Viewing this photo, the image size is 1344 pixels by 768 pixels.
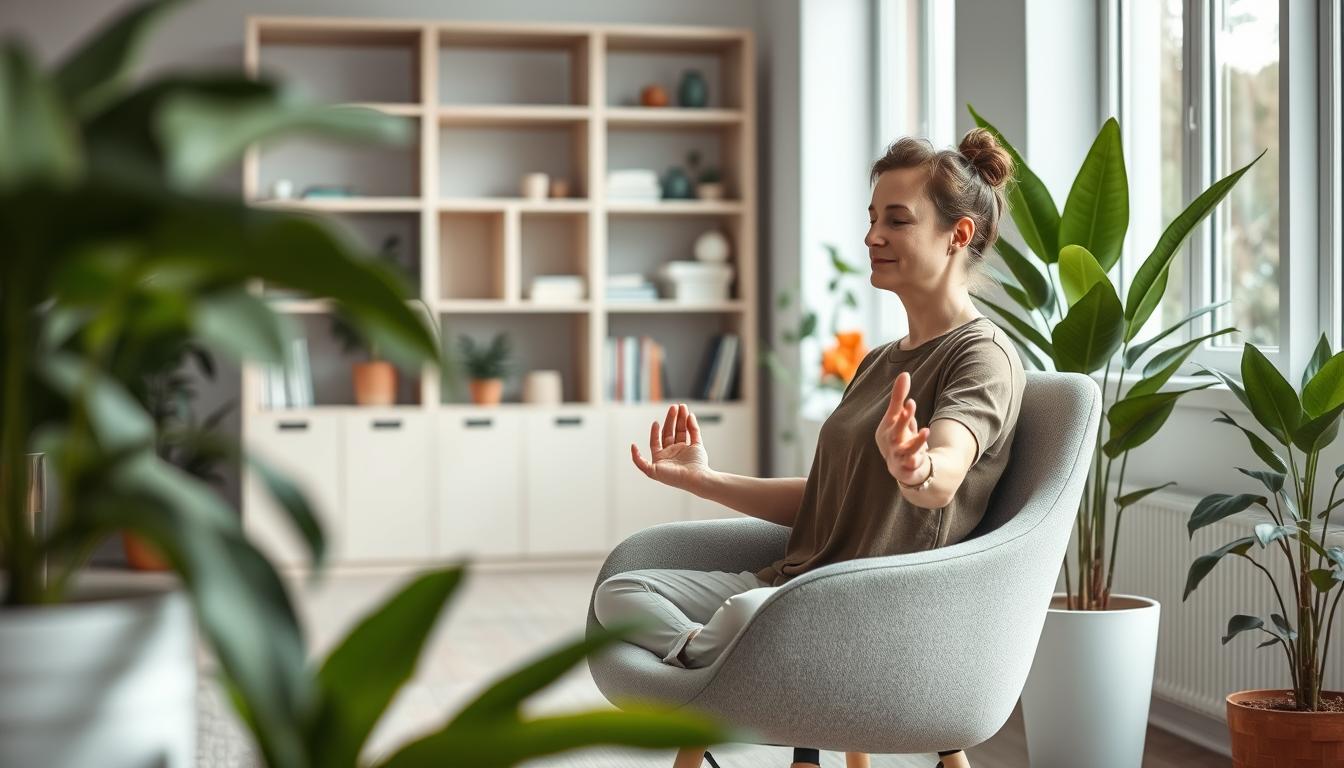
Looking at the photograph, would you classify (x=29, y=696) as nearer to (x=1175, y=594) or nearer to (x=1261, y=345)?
(x=1175, y=594)

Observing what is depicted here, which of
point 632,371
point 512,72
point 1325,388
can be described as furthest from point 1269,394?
point 512,72

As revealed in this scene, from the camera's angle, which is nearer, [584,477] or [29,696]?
[29,696]

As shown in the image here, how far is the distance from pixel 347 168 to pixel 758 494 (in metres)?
3.85

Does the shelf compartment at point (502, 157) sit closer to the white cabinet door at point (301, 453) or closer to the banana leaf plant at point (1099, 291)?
the white cabinet door at point (301, 453)

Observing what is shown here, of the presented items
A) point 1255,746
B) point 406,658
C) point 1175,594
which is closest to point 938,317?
point 1255,746

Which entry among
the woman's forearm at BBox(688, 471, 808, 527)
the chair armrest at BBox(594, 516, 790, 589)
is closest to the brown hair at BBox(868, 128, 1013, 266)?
the woman's forearm at BBox(688, 471, 808, 527)

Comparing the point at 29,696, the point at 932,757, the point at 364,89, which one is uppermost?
the point at 364,89

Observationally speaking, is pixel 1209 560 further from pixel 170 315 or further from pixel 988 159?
pixel 170 315

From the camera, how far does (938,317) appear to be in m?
2.27

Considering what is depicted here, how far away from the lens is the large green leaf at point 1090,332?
8.14 ft

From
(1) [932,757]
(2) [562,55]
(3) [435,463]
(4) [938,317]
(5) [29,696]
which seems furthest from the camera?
(2) [562,55]

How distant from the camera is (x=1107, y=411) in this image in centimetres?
263

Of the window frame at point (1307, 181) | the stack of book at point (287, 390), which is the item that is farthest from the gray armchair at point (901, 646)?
the stack of book at point (287, 390)

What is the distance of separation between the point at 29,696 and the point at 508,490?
494 centimetres
